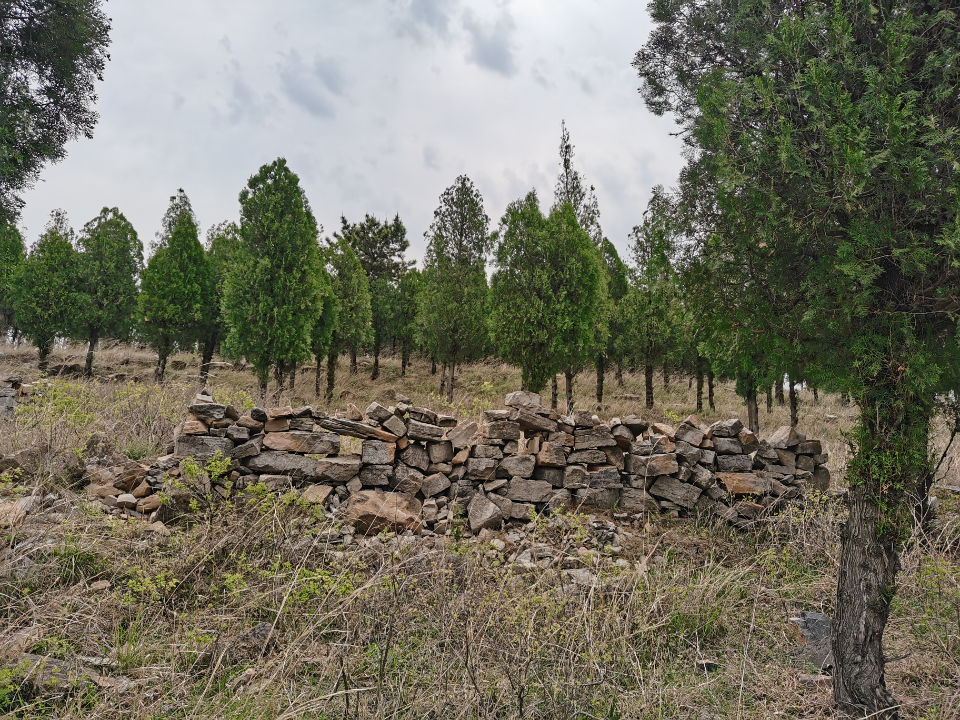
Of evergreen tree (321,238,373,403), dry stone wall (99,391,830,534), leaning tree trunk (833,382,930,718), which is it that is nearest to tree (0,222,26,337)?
evergreen tree (321,238,373,403)

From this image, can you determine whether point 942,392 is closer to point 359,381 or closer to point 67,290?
point 359,381

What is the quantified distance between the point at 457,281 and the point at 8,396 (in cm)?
1254

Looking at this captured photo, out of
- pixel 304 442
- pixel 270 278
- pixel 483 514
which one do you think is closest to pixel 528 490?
pixel 483 514

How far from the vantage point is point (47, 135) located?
13.4 meters

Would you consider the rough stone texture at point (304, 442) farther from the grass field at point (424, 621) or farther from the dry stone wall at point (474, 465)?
the grass field at point (424, 621)

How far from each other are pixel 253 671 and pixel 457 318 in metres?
15.1

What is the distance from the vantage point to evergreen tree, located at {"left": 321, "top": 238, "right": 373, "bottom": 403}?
19047 millimetres

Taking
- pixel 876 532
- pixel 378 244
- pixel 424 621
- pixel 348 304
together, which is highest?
pixel 378 244

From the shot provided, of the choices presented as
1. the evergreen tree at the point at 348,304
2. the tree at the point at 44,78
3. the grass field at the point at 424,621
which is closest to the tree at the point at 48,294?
the tree at the point at 44,78

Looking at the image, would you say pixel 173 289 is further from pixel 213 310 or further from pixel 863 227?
pixel 863 227

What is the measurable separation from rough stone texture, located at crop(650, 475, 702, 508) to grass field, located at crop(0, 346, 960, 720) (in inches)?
21.0

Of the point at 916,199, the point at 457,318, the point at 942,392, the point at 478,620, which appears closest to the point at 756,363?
the point at 942,392

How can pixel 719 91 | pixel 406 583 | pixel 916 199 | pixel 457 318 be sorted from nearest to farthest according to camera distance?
pixel 916 199 → pixel 719 91 → pixel 406 583 → pixel 457 318

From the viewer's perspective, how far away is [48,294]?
18.1 m
